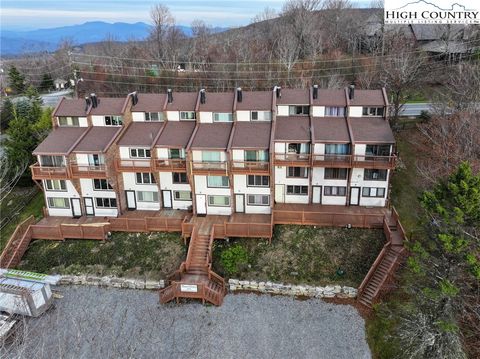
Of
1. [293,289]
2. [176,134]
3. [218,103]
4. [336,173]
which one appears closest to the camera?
[293,289]

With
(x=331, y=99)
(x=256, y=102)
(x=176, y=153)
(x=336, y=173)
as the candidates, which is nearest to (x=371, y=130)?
(x=336, y=173)

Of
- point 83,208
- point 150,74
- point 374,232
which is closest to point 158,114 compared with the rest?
point 83,208

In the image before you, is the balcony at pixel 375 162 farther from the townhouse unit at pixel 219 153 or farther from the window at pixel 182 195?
the window at pixel 182 195

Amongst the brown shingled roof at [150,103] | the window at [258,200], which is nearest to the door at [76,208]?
the brown shingled roof at [150,103]

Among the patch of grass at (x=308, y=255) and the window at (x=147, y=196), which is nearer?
the patch of grass at (x=308, y=255)

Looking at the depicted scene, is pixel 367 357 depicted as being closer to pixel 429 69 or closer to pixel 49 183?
pixel 49 183

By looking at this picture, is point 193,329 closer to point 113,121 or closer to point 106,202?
point 106,202
